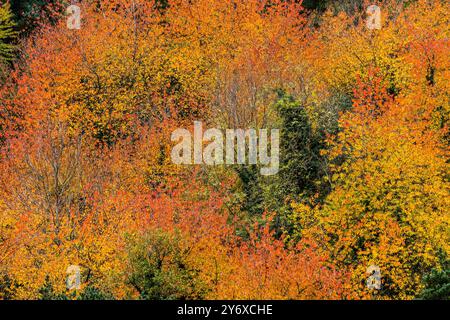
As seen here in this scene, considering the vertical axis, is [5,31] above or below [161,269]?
above

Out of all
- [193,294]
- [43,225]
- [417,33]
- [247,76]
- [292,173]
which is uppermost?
[417,33]

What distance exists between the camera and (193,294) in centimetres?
2781

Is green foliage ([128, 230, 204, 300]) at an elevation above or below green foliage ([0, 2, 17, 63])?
below

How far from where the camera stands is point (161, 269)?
27016mm

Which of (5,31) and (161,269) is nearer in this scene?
(161,269)

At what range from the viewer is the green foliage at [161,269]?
26.7 m

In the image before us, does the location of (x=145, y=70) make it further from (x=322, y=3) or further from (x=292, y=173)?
A: (x=322, y=3)

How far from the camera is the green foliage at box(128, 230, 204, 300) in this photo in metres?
26.7

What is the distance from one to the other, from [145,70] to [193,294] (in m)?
24.8

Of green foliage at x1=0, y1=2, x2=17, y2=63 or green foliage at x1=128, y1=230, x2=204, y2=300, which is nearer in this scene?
green foliage at x1=128, y1=230, x2=204, y2=300

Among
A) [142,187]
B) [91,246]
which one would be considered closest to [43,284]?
[91,246]

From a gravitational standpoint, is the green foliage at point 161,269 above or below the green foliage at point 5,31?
below

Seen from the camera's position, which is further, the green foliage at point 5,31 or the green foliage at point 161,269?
the green foliage at point 5,31

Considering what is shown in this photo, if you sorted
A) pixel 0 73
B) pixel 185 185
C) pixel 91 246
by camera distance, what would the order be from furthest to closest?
1. pixel 0 73
2. pixel 185 185
3. pixel 91 246
